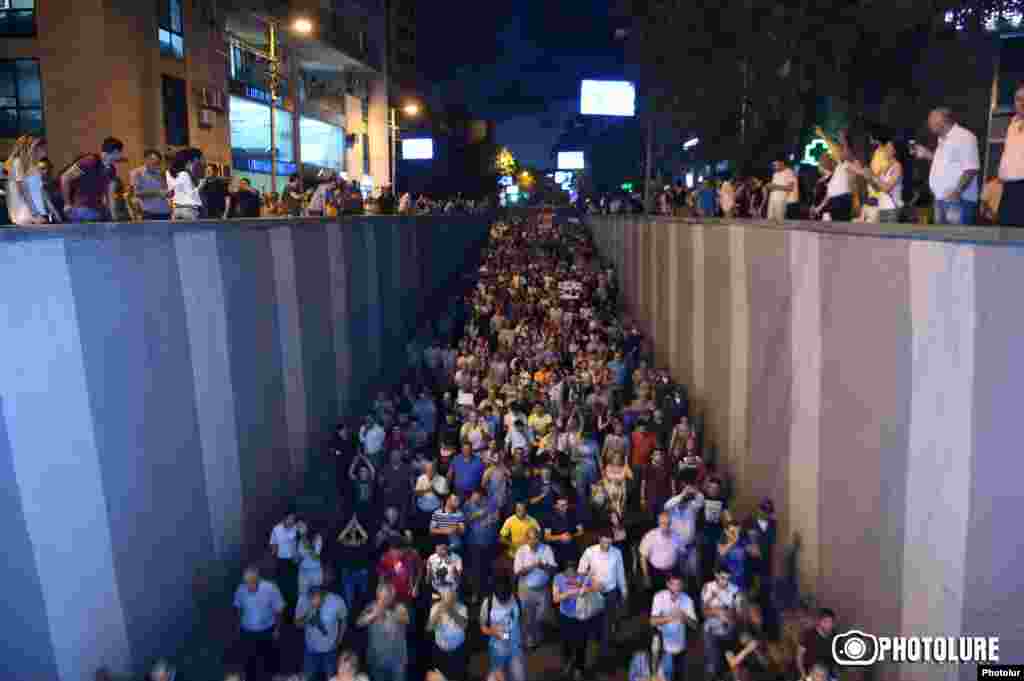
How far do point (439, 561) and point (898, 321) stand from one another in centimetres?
501

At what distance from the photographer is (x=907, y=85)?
18078mm

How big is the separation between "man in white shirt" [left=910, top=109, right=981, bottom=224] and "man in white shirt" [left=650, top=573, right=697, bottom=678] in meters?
4.76

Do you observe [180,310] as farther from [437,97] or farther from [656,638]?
[437,97]

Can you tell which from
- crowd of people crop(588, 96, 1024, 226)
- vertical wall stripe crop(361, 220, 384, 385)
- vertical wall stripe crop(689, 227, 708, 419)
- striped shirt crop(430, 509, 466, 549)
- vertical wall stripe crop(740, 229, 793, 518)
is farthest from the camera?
vertical wall stripe crop(361, 220, 384, 385)

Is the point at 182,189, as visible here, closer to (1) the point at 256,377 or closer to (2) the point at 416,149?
(1) the point at 256,377

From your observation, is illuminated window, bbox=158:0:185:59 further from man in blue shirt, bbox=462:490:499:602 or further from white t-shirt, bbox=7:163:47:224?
man in blue shirt, bbox=462:490:499:602

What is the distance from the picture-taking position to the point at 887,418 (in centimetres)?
775

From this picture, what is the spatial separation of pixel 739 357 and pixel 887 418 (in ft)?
16.6

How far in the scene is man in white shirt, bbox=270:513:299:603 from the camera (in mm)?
9023

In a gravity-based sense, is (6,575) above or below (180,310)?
below

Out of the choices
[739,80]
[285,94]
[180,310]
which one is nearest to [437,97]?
[285,94]

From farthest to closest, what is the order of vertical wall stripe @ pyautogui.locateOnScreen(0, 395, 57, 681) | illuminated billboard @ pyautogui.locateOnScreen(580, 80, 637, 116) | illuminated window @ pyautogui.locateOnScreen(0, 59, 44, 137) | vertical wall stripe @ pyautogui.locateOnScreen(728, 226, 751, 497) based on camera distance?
illuminated billboard @ pyautogui.locateOnScreen(580, 80, 637, 116) → illuminated window @ pyautogui.locateOnScreen(0, 59, 44, 137) → vertical wall stripe @ pyautogui.locateOnScreen(728, 226, 751, 497) → vertical wall stripe @ pyautogui.locateOnScreen(0, 395, 57, 681)

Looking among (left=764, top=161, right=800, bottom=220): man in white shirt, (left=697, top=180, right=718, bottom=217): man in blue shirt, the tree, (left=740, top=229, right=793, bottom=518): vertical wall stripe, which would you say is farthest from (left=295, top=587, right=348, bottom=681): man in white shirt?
the tree

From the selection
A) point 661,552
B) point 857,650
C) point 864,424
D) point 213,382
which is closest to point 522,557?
point 661,552
